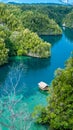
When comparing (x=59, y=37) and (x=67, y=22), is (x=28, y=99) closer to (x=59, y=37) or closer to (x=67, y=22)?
(x=59, y=37)

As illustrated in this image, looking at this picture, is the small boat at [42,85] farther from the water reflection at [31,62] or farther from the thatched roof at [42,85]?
the water reflection at [31,62]

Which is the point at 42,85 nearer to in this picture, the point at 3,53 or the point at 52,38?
the point at 3,53

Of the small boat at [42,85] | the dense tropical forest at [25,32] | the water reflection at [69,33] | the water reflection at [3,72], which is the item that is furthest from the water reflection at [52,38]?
the small boat at [42,85]

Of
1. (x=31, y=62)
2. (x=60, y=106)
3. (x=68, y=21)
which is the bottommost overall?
(x=60, y=106)

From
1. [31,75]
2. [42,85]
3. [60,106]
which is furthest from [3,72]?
[60,106]

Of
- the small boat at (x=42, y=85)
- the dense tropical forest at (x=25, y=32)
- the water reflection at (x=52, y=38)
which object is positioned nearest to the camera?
the small boat at (x=42, y=85)
